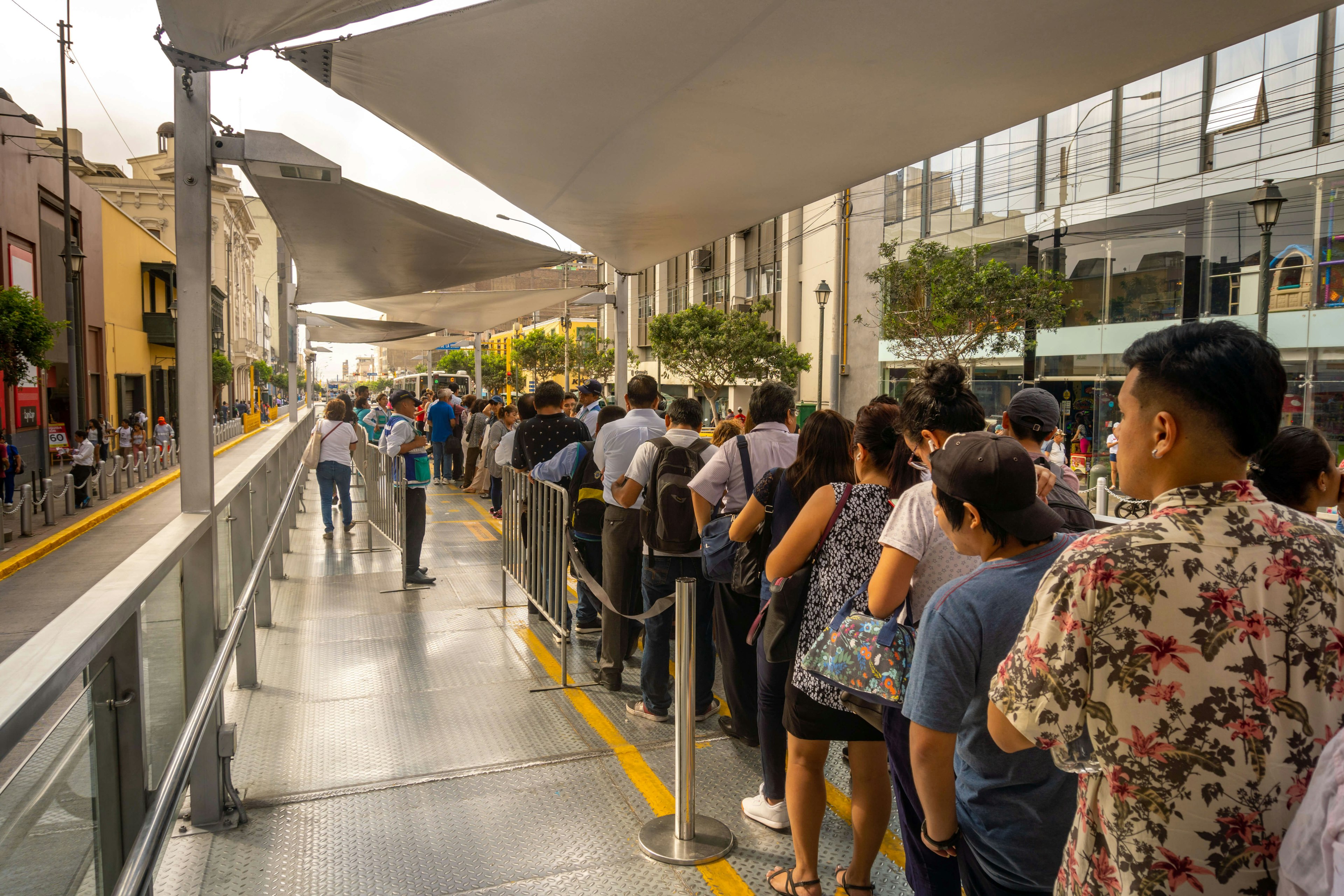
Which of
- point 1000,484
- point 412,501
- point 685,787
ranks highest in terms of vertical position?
point 1000,484

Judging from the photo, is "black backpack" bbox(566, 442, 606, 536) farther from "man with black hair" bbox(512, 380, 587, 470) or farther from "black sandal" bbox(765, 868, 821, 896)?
"black sandal" bbox(765, 868, 821, 896)

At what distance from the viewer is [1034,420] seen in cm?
400

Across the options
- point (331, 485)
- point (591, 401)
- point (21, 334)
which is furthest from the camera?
point (21, 334)

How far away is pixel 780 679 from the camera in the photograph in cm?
350

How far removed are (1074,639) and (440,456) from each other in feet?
53.5

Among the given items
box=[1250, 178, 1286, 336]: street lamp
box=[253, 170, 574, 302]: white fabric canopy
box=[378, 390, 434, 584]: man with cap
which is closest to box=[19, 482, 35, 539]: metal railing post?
box=[253, 170, 574, 302]: white fabric canopy

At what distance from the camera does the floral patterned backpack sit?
2.49 m

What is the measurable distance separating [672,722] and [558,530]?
4.80 feet

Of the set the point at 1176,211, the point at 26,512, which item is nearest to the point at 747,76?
the point at 26,512

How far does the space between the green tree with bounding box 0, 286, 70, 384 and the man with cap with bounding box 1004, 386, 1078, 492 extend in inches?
808

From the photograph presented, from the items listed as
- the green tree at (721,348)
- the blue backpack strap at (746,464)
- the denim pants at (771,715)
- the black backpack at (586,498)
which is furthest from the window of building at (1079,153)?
the denim pants at (771,715)

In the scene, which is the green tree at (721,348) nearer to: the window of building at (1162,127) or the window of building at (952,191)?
the window of building at (952,191)

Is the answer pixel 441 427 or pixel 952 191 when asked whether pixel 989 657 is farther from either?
pixel 952 191

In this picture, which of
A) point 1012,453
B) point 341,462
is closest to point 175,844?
point 1012,453
